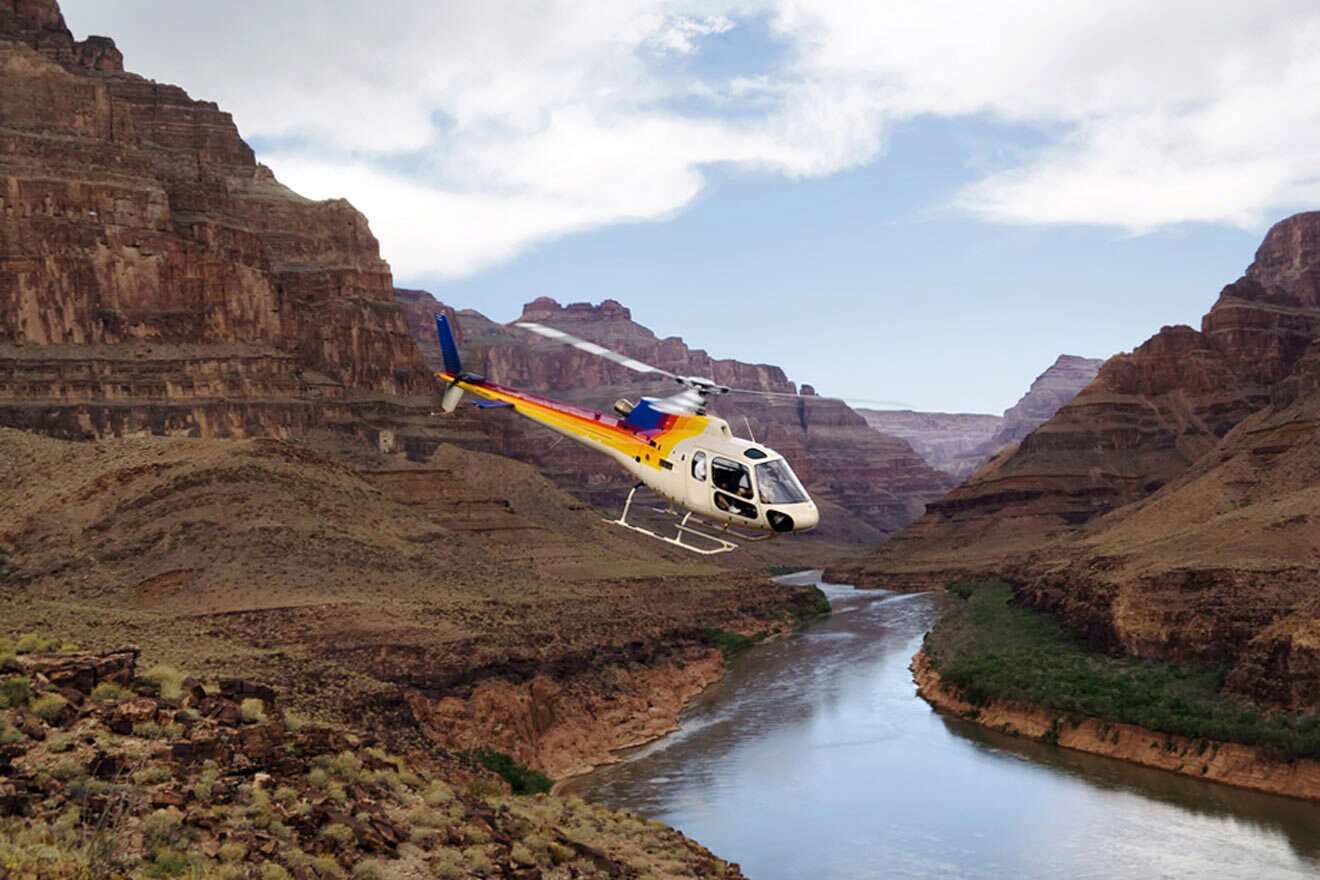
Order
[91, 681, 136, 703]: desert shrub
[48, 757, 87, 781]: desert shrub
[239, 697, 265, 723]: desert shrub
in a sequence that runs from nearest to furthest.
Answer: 1. [48, 757, 87, 781]: desert shrub
2. [91, 681, 136, 703]: desert shrub
3. [239, 697, 265, 723]: desert shrub

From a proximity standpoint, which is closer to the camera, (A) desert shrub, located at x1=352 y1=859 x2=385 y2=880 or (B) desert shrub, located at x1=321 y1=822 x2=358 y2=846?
(A) desert shrub, located at x1=352 y1=859 x2=385 y2=880

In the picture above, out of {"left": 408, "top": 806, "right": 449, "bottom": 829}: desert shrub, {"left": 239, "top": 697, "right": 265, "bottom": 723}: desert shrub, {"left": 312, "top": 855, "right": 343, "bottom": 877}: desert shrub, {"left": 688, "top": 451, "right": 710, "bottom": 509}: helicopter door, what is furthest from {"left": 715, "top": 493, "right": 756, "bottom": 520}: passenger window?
{"left": 312, "top": 855, "right": 343, "bottom": 877}: desert shrub

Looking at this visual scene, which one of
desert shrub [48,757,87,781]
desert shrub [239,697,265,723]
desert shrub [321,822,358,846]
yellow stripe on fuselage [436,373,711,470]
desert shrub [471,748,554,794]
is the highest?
yellow stripe on fuselage [436,373,711,470]

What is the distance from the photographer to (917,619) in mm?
97250

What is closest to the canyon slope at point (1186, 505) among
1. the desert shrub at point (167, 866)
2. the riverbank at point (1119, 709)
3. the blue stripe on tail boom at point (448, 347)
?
the riverbank at point (1119, 709)

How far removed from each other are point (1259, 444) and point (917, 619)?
25653 mm

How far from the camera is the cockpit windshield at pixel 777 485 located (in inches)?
1075

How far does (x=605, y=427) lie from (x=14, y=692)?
15.1m

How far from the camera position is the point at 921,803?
1679 inches

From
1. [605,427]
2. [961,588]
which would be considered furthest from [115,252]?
[605,427]

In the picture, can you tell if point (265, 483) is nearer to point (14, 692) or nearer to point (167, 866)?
point (14, 692)

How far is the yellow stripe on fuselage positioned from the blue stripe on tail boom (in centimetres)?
164

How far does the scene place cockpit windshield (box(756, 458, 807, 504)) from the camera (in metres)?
27.3

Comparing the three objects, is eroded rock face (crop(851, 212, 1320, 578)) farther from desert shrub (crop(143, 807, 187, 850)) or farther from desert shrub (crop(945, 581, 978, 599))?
desert shrub (crop(143, 807, 187, 850))
